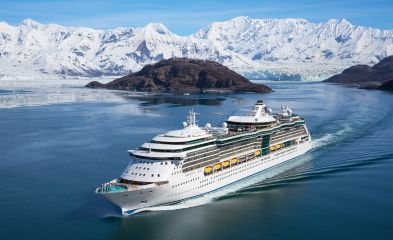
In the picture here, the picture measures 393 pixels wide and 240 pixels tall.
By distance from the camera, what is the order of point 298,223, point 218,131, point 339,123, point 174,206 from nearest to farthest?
1. point 298,223
2. point 174,206
3. point 218,131
4. point 339,123

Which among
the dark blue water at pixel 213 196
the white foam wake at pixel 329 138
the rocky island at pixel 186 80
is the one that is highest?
the rocky island at pixel 186 80

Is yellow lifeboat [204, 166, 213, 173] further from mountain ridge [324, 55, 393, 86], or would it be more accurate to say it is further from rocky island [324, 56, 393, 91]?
mountain ridge [324, 55, 393, 86]

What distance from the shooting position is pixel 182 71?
147 meters

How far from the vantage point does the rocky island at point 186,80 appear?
5379 inches

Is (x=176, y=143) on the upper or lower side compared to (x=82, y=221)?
upper

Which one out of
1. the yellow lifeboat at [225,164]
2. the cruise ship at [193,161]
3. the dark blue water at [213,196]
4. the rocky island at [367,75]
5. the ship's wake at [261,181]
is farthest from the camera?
the rocky island at [367,75]

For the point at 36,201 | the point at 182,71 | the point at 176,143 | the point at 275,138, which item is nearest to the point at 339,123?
the point at 275,138

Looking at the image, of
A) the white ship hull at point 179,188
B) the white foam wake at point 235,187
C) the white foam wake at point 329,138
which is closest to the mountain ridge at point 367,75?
the white foam wake at point 329,138

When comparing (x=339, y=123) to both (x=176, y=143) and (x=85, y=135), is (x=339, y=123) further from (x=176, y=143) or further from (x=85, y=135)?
(x=176, y=143)

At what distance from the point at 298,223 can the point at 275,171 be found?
1043cm

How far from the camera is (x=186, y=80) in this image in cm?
14188

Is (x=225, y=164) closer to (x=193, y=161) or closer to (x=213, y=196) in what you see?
(x=213, y=196)

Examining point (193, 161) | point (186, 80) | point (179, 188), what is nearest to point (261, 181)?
point (193, 161)

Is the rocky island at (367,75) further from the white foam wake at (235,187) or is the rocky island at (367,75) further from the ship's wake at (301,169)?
A: the white foam wake at (235,187)
